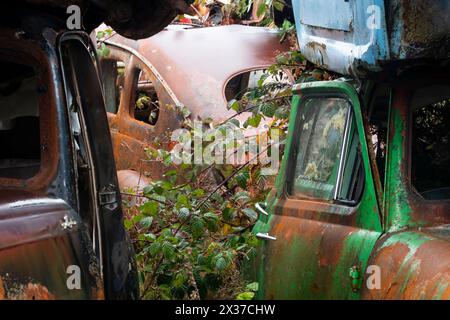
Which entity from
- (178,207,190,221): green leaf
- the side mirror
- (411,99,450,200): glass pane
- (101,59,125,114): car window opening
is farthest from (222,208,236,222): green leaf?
(101,59,125,114): car window opening

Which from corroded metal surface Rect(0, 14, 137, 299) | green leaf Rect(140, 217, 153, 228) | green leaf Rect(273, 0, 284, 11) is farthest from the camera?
green leaf Rect(273, 0, 284, 11)

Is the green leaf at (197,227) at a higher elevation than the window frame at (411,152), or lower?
lower

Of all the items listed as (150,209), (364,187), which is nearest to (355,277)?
(364,187)

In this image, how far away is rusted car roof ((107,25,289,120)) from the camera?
725cm

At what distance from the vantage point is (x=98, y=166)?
335 cm

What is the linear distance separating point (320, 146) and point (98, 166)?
1191mm

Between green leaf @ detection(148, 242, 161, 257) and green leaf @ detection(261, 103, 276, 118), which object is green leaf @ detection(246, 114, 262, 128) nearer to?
green leaf @ detection(261, 103, 276, 118)

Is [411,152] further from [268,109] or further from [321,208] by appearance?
[268,109]

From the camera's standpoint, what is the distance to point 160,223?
540 cm

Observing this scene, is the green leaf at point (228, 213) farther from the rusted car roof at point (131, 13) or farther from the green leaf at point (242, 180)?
the rusted car roof at point (131, 13)

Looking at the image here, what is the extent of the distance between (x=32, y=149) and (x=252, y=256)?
1428 mm

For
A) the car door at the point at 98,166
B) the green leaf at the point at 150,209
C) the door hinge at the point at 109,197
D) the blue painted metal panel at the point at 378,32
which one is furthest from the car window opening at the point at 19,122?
the blue painted metal panel at the point at 378,32

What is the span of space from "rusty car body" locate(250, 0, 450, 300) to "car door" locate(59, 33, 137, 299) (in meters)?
0.88

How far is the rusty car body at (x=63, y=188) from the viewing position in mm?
2643
